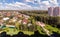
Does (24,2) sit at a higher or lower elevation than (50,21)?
higher

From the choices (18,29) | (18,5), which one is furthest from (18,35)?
(18,5)

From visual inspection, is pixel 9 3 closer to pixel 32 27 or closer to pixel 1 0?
pixel 1 0

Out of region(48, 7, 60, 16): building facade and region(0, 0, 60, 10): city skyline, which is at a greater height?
region(0, 0, 60, 10): city skyline

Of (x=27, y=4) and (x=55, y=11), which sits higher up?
(x=27, y=4)

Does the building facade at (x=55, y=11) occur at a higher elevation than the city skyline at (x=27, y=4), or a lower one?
lower

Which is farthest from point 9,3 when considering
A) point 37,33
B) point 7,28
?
point 37,33

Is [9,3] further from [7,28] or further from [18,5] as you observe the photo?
[7,28]

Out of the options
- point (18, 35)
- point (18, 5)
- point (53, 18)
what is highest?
point (18, 5)
